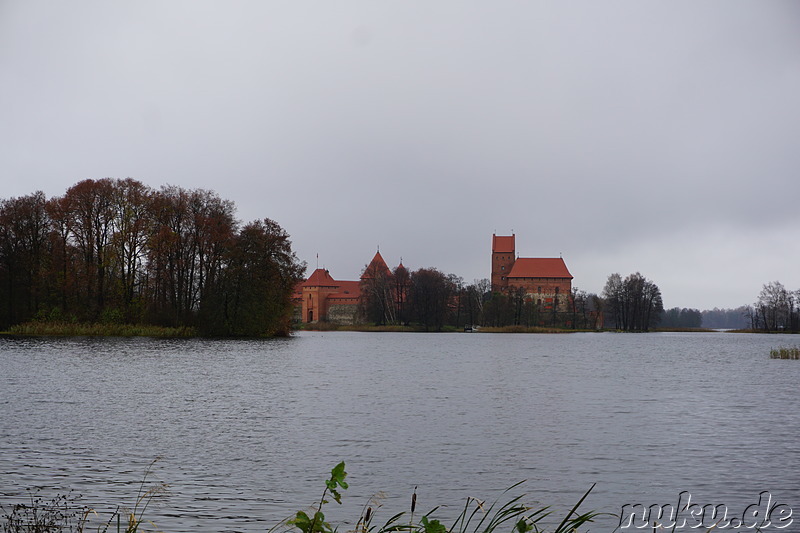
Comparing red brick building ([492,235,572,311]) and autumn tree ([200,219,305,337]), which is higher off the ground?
red brick building ([492,235,572,311])

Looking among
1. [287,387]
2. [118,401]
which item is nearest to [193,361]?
[287,387]

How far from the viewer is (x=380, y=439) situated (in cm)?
1315

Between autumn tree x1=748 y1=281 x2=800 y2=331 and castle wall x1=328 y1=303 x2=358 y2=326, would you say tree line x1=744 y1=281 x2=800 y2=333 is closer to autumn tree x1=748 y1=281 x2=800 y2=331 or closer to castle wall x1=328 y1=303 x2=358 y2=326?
autumn tree x1=748 y1=281 x2=800 y2=331

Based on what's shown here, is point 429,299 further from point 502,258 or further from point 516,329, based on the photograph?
point 502,258

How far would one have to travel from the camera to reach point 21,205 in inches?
2096

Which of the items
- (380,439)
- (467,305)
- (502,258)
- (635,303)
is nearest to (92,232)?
(380,439)

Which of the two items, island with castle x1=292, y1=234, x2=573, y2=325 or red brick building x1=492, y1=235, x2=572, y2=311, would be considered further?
red brick building x1=492, y1=235, x2=572, y2=311

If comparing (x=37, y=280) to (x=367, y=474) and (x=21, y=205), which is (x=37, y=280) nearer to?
(x=21, y=205)

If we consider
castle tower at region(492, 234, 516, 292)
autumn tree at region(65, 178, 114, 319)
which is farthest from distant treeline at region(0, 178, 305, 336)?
castle tower at region(492, 234, 516, 292)

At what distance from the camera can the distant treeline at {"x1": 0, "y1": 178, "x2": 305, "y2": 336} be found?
50.8 meters

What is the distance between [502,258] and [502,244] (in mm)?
2996

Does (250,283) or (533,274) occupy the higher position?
(533,274)

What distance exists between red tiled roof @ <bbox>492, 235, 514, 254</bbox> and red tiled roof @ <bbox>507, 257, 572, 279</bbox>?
185 inches

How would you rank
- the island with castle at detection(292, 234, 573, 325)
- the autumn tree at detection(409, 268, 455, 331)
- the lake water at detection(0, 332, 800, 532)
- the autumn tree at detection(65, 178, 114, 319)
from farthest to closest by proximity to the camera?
the island with castle at detection(292, 234, 573, 325)
the autumn tree at detection(409, 268, 455, 331)
the autumn tree at detection(65, 178, 114, 319)
the lake water at detection(0, 332, 800, 532)
